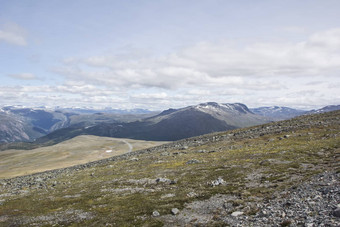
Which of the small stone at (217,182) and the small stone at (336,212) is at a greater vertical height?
the small stone at (336,212)

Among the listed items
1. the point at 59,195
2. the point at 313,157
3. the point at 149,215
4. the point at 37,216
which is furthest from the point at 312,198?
the point at 59,195

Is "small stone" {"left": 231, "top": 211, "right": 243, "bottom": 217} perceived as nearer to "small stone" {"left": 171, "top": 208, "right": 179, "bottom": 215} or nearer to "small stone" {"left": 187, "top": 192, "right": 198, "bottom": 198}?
"small stone" {"left": 171, "top": 208, "right": 179, "bottom": 215}

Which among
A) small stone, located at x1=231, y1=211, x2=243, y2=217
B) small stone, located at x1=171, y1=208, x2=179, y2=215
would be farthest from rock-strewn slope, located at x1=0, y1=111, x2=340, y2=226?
small stone, located at x1=171, y1=208, x2=179, y2=215

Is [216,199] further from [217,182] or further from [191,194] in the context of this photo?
[217,182]

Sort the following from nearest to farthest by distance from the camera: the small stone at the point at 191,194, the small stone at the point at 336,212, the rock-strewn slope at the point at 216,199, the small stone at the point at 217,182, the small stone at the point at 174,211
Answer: the small stone at the point at 336,212 → the rock-strewn slope at the point at 216,199 → the small stone at the point at 174,211 → the small stone at the point at 191,194 → the small stone at the point at 217,182

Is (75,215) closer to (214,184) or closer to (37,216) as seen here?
(37,216)

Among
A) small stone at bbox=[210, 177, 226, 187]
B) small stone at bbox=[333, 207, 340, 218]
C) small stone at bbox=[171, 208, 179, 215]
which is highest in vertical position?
small stone at bbox=[333, 207, 340, 218]

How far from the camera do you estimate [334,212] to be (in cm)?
1709

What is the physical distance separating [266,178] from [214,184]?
7.06 m

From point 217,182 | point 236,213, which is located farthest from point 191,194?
point 236,213

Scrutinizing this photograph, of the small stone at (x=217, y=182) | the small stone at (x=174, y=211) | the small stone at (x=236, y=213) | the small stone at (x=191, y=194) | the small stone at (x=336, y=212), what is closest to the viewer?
the small stone at (x=336, y=212)

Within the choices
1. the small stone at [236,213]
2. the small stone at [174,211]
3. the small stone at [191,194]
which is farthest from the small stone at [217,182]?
the small stone at [236,213]

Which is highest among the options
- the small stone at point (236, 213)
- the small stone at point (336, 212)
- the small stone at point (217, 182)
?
the small stone at point (336, 212)

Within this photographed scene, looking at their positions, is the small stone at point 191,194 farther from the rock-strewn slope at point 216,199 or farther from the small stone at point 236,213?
the small stone at point 236,213
